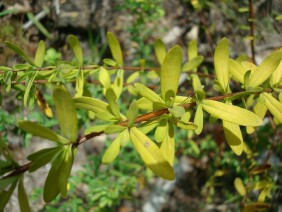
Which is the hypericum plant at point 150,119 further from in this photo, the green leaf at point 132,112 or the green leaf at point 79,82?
the green leaf at point 79,82

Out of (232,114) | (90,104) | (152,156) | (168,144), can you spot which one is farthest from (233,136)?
(90,104)

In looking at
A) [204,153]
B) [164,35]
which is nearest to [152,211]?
[204,153]

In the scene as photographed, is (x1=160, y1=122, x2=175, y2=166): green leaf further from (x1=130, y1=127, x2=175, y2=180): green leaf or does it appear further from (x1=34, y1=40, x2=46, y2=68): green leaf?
(x1=34, y1=40, x2=46, y2=68): green leaf

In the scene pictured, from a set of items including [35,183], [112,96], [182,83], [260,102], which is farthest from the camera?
[182,83]

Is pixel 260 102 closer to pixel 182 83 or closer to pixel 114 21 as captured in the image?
pixel 182 83

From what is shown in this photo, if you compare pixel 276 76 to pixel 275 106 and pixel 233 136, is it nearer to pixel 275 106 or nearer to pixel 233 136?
pixel 275 106

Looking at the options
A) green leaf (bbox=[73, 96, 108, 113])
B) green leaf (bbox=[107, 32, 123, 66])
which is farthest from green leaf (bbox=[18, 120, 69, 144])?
green leaf (bbox=[107, 32, 123, 66])
